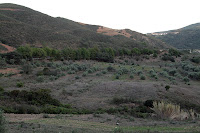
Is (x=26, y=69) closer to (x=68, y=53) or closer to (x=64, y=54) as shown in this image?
(x=64, y=54)

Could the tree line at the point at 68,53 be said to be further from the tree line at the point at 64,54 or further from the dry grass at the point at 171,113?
the dry grass at the point at 171,113

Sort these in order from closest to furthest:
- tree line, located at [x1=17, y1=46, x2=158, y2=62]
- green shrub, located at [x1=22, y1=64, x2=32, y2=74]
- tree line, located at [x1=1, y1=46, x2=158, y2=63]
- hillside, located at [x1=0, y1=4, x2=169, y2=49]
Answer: green shrub, located at [x1=22, y1=64, x2=32, y2=74] → tree line, located at [x1=1, y1=46, x2=158, y2=63] → tree line, located at [x1=17, y1=46, x2=158, y2=62] → hillside, located at [x1=0, y1=4, x2=169, y2=49]

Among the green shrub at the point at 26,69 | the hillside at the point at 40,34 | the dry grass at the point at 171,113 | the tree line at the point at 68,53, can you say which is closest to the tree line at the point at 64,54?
the tree line at the point at 68,53

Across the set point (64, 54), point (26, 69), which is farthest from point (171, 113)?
point (64, 54)

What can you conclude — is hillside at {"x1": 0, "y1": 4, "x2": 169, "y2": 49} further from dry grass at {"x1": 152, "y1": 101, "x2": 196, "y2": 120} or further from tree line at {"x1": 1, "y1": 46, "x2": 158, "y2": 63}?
dry grass at {"x1": 152, "y1": 101, "x2": 196, "y2": 120}

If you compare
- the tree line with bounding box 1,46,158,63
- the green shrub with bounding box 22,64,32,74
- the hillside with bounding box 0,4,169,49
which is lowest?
the green shrub with bounding box 22,64,32,74

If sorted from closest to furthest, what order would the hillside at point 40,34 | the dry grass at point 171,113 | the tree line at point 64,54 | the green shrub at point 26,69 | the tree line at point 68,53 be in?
the dry grass at point 171,113
the green shrub at point 26,69
the tree line at point 64,54
the tree line at point 68,53
the hillside at point 40,34

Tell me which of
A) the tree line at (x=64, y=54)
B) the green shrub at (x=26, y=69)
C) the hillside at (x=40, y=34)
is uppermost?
the hillside at (x=40, y=34)

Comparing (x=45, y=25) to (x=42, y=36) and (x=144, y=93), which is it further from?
(x=144, y=93)

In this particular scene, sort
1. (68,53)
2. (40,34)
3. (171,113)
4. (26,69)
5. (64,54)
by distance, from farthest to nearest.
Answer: (40,34)
(68,53)
(64,54)
(26,69)
(171,113)


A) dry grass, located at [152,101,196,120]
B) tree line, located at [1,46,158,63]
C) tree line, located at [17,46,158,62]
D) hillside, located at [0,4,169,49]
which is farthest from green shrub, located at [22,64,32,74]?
hillside, located at [0,4,169,49]

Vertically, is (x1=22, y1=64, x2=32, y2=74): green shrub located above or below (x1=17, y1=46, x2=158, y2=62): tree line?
below

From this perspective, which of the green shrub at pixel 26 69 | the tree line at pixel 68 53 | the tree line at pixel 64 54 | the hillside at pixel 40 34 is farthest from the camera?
the hillside at pixel 40 34

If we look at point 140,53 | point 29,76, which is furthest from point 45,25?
point 29,76
